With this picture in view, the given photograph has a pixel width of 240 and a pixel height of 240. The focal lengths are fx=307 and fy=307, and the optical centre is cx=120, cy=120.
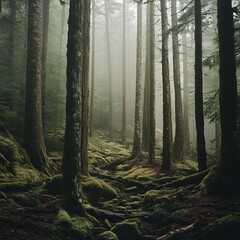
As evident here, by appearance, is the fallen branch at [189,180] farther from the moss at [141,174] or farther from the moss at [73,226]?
the moss at [73,226]

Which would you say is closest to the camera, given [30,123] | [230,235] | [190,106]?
[230,235]

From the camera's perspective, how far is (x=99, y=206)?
9.59 metres

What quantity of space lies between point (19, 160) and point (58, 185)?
3.18m

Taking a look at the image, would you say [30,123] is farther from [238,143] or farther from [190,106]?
[190,106]

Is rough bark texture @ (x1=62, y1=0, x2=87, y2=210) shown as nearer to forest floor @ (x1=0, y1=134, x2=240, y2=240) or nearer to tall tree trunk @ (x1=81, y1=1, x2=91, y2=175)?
forest floor @ (x1=0, y1=134, x2=240, y2=240)

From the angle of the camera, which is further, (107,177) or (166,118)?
(166,118)

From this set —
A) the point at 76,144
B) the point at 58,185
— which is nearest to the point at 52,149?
the point at 58,185

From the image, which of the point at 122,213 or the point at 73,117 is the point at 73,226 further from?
the point at 73,117

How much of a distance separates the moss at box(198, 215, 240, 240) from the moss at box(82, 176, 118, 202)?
4704 millimetres

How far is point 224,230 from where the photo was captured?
604 cm

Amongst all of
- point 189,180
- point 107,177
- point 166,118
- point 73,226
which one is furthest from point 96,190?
point 166,118

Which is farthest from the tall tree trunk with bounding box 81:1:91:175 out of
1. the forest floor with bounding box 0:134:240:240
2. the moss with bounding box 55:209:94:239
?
the moss with bounding box 55:209:94:239

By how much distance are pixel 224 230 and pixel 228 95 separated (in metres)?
3.85

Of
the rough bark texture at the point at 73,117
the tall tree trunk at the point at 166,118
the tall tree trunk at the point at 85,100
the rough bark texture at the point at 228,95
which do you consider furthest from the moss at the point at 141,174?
the rough bark texture at the point at 73,117
